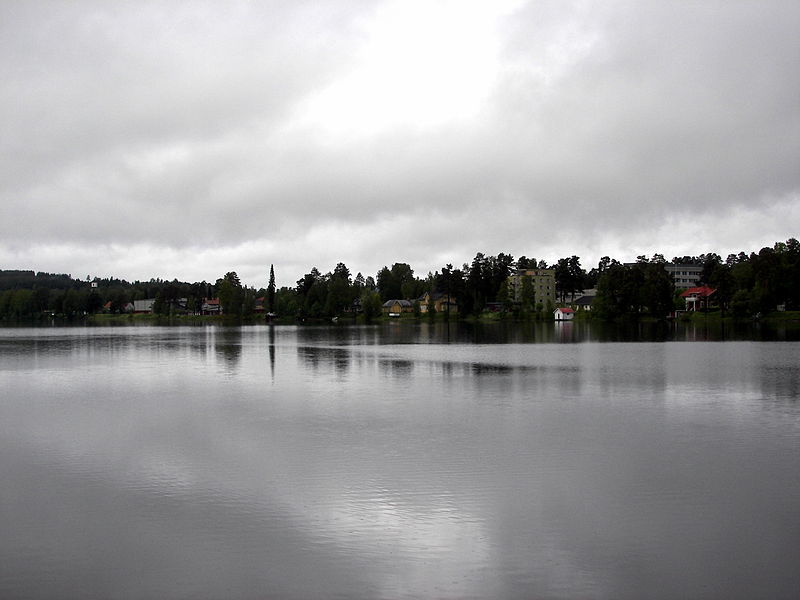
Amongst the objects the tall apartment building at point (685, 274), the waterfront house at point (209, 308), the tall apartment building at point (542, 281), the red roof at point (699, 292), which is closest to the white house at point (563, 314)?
the red roof at point (699, 292)

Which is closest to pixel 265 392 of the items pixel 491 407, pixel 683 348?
pixel 491 407

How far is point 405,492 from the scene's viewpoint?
1307cm

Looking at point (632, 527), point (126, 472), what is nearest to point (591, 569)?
point (632, 527)

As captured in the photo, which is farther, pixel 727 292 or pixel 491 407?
pixel 727 292

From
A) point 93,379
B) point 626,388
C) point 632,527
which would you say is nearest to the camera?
Result: point 632,527

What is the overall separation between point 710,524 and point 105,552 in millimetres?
9128

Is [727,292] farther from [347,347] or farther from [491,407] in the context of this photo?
[491,407]

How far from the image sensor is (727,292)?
103438 mm

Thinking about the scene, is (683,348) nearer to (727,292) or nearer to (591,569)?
(591,569)

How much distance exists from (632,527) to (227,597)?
6.18m

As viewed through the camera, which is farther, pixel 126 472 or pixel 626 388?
pixel 626 388

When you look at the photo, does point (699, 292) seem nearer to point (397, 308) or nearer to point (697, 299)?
point (697, 299)

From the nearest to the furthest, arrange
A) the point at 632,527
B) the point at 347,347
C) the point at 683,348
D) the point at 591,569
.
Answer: the point at 591,569
the point at 632,527
the point at 683,348
the point at 347,347

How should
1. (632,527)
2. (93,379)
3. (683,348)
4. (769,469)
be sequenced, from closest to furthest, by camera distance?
(632,527) < (769,469) < (93,379) < (683,348)
